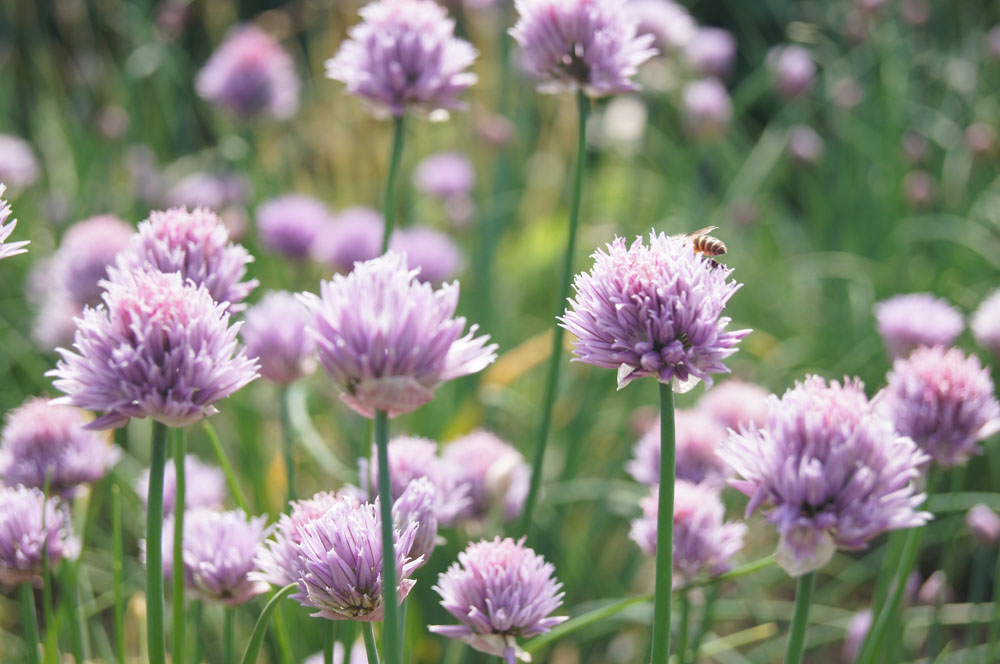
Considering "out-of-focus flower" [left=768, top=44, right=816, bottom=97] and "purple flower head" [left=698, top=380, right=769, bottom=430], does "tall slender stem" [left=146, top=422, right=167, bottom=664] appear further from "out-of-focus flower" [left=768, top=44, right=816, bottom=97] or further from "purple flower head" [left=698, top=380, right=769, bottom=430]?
"out-of-focus flower" [left=768, top=44, right=816, bottom=97]

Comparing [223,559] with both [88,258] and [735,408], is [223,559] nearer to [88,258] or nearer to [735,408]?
[735,408]

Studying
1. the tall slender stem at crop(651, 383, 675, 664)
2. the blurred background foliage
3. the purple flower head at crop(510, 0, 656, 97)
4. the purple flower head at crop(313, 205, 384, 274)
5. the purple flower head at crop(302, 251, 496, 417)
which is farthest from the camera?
the purple flower head at crop(313, 205, 384, 274)

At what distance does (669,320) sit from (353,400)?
0.98ft

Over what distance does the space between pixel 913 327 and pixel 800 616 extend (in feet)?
3.37

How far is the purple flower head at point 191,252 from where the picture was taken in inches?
40.5

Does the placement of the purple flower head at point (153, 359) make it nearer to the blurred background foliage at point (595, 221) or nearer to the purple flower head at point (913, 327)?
the blurred background foliage at point (595, 221)

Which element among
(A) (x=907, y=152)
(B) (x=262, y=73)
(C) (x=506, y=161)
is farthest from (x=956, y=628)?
(B) (x=262, y=73)

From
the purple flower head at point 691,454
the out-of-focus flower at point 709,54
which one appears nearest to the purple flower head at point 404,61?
the purple flower head at point 691,454

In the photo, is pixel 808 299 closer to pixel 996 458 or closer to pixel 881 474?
pixel 996 458

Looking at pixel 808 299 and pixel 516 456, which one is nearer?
pixel 516 456

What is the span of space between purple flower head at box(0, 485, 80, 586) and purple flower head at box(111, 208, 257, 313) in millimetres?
288

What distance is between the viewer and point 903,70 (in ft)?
10.9

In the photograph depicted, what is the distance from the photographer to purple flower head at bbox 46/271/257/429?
2.56 feet

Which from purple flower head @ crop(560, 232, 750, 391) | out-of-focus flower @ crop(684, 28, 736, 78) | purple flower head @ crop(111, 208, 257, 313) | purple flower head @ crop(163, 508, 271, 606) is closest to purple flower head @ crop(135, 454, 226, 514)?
purple flower head @ crop(163, 508, 271, 606)
